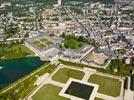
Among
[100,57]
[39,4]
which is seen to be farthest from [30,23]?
[100,57]

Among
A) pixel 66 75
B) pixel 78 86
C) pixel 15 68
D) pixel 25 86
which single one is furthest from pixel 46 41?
pixel 78 86

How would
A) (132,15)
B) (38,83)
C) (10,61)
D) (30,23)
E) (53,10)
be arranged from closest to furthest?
(38,83), (10,61), (30,23), (132,15), (53,10)

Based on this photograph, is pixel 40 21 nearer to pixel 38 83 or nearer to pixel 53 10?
pixel 53 10

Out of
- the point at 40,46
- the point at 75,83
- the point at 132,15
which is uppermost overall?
the point at 132,15

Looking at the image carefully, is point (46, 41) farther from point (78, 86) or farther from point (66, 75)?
point (78, 86)

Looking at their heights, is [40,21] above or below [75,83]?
above

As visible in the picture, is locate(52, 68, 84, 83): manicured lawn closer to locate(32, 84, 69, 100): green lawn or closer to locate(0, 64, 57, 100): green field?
locate(0, 64, 57, 100): green field

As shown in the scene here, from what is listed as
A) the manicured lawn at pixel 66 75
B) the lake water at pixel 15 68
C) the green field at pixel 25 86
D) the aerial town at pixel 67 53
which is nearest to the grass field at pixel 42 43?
the aerial town at pixel 67 53
